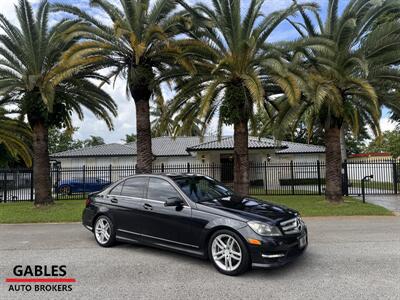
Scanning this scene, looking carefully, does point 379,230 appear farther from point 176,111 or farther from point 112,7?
point 112,7

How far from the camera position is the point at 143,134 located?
13.1 metres

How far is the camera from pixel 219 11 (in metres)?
11.7

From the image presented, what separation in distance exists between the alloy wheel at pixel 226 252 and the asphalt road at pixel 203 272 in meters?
0.18

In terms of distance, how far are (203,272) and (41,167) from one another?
37.1 feet

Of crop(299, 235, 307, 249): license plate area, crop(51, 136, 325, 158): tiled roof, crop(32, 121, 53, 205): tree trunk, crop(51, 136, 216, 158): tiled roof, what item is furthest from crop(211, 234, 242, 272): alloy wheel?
crop(51, 136, 216, 158): tiled roof

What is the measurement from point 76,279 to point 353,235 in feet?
20.6

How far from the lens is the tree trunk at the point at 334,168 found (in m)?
13.2

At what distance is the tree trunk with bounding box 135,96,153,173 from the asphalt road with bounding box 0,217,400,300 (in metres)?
5.62

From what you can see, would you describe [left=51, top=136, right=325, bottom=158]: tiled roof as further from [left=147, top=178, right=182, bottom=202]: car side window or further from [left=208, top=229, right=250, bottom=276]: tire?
[left=208, top=229, right=250, bottom=276]: tire

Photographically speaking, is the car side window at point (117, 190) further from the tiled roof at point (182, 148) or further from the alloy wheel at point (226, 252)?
the tiled roof at point (182, 148)

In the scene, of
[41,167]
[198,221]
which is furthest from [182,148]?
[198,221]

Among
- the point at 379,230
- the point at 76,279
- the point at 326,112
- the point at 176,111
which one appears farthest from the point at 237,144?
the point at 76,279

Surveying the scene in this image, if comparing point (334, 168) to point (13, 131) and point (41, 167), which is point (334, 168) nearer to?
point (41, 167)

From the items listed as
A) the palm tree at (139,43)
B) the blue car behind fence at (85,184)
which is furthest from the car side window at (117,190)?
the blue car behind fence at (85,184)
